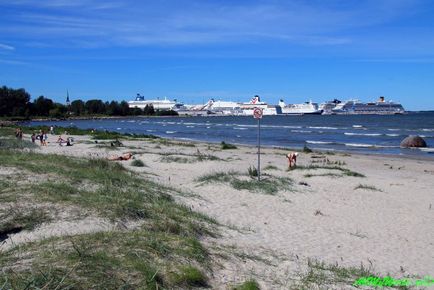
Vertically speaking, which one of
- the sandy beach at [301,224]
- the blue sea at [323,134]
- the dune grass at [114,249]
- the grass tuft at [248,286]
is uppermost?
the dune grass at [114,249]

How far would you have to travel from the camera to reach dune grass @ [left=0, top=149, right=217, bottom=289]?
196 inches

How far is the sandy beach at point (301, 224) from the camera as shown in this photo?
697 centimetres

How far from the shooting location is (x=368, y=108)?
16150 centimetres

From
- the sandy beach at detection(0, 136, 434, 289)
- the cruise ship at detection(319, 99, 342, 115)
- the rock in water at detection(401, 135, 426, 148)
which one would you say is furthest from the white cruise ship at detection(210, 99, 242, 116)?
the sandy beach at detection(0, 136, 434, 289)

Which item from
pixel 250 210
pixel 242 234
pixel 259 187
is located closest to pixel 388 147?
pixel 259 187

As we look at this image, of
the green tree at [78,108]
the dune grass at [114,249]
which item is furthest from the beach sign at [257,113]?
the green tree at [78,108]

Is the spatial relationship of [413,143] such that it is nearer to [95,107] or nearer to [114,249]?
[114,249]

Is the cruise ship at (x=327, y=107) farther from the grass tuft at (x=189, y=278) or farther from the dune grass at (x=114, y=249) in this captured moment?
the grass tuft at (x=189, y=278)

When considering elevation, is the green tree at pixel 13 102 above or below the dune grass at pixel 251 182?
above

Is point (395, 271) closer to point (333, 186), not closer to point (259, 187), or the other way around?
point (259, 187)

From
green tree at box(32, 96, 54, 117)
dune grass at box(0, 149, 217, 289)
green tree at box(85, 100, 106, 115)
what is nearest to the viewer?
dune grass at box(0, 149, 217, 289)

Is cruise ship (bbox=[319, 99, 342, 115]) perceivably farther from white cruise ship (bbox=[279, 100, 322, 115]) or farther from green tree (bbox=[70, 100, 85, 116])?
green tree (bbox=[70, 100, 85, 116])

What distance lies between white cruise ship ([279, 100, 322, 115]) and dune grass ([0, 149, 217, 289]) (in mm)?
159401

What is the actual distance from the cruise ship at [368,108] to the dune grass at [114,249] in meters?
160
